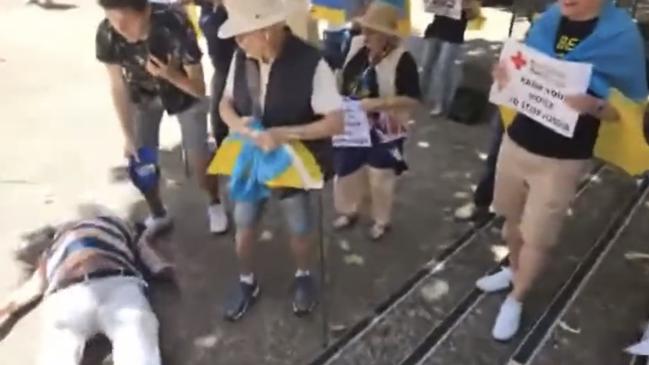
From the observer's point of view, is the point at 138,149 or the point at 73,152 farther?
the point at 73,152

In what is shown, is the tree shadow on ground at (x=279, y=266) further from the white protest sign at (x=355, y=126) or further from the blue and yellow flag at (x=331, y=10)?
the blue and yellow flag at (x=331, y=10)

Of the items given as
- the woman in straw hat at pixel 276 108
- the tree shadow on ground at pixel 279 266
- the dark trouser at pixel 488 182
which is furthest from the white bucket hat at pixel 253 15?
the dark trouser at pixel 488 182

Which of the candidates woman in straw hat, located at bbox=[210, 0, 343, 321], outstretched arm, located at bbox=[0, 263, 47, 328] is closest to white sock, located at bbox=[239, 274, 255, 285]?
woman in straw hat, located at bbox=[210, 0, 343, 321]

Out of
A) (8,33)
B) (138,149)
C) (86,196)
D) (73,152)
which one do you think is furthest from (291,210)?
(8,33)

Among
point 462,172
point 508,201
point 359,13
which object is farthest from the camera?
point 462,172

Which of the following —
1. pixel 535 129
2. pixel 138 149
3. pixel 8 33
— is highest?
pixel 535 129

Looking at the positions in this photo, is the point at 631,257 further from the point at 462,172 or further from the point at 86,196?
the point at 86,196

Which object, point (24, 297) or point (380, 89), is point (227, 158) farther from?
point (24, 297)

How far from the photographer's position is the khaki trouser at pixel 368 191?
174 inches

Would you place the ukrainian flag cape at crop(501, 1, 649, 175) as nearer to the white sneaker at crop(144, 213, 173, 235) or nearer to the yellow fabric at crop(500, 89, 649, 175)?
the yellow fabric at crop(500, 89, 649, 175)

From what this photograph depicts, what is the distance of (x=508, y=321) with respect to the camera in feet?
12.3

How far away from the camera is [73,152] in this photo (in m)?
5.69

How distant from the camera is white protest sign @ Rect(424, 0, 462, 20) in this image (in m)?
5.59

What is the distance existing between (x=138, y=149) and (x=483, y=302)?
6.49ft
